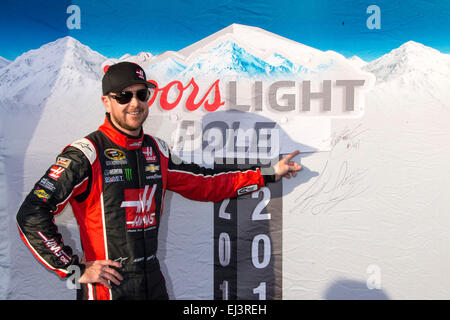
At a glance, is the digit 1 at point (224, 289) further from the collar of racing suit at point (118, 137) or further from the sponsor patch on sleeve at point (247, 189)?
the collar of racing suit at point (118, 137)

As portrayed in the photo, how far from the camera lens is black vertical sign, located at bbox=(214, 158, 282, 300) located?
79.9 inches

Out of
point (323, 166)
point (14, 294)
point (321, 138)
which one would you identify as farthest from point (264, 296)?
point (14, 294)

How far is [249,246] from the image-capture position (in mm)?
2049

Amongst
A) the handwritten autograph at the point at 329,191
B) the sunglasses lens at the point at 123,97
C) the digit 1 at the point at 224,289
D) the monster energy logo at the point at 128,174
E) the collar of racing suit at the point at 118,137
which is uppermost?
the sunglasses lens at the point at 123,97

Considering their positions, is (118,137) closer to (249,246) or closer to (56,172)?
(56,172)

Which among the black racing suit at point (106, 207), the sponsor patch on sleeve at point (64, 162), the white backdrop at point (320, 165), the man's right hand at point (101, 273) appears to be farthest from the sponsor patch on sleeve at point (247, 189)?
the sponsor patch on sleeve at point (64, 162)

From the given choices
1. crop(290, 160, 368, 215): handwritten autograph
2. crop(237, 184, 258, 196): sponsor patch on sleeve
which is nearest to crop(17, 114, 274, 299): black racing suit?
crop(237, 184, 258, 196): sponsor patch on sleeve

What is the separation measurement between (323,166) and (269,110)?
17.9 inches

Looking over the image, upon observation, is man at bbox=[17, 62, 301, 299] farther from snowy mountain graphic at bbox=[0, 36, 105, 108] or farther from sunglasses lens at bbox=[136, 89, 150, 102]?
snowy mountain graphic at bbox=[0, 36, 105, 108]

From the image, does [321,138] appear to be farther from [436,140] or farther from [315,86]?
[436,140]

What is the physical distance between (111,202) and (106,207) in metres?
0.03

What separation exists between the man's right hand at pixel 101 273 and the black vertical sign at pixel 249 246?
71 cm

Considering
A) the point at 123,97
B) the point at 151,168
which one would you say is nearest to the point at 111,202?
the point at 151,168

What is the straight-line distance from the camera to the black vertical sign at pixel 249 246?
203 cm
